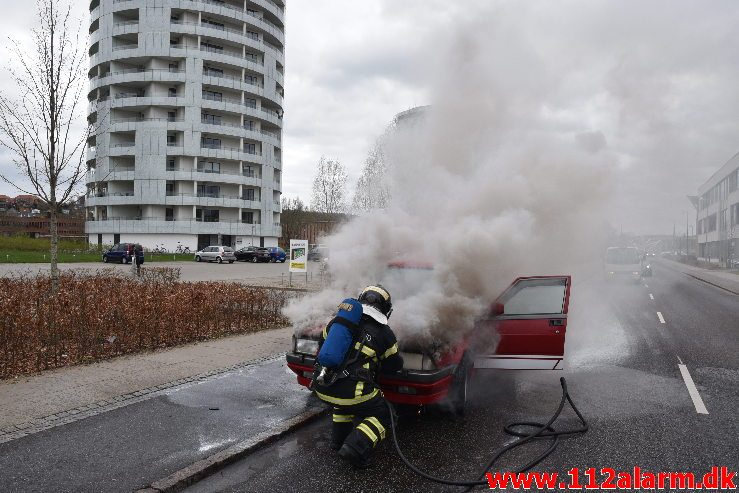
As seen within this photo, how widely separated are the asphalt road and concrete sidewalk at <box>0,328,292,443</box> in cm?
207

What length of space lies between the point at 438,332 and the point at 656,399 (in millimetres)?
3062

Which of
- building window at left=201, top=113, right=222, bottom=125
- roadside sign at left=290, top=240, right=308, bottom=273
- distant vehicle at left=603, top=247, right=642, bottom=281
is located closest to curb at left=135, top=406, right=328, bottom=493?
roadside sign at left=290, top=240, right=308, bottom=273

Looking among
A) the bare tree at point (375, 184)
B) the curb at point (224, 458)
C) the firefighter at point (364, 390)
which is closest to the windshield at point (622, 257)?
the bare tree at point (375, 184)

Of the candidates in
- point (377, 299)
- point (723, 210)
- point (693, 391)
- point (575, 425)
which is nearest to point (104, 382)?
point (377, 299)

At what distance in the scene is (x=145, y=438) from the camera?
177 inches

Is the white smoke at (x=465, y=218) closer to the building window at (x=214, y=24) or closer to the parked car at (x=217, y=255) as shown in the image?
the parked car at (x=217, y=255)

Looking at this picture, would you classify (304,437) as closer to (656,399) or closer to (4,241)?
(656,399)

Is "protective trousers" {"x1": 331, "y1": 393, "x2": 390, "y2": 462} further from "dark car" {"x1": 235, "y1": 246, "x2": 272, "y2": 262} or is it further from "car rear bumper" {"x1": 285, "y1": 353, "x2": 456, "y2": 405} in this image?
"dark car" {"x1": 235, "y1": 246, "x2": 272, "y2": 262}

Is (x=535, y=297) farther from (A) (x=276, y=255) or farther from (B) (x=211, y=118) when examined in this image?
(B) (x=211, y=118)

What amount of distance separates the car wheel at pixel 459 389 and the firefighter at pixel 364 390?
112 centimetres

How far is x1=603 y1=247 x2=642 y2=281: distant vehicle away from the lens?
22719 millimetres

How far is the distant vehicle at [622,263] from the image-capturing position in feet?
74.5

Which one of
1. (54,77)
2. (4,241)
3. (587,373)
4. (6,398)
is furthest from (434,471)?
(4,241)

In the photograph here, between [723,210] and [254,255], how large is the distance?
48286 millimetres
